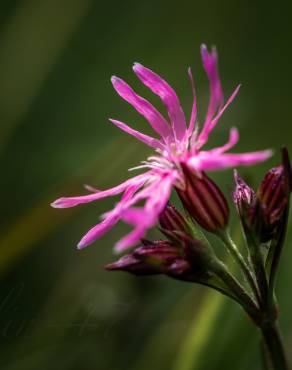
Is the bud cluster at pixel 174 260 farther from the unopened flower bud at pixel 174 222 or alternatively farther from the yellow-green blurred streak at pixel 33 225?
the yellow-green blurred streak at pixel 33 225

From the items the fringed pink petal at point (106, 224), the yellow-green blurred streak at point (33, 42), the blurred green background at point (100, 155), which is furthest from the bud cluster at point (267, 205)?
the yellow-green blurred streak at point (33, 42)

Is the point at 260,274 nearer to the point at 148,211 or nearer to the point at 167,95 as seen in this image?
the point at 148,211

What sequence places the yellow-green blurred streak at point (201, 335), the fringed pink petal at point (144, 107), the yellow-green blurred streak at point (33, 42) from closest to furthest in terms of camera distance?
the fringed pink petal at point (144, 107)
the yellow-green blurred streak at point (201, 335)
the yellow-green blurred streak at point (33, 42)

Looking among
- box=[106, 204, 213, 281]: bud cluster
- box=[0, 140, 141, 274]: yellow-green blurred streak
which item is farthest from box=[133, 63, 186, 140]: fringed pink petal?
box=[0, 140, 141, 274]: yellow-green blurred streak

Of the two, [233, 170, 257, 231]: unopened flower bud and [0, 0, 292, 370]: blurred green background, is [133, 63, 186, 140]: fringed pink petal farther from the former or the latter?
[0, 0, 292, 370]: blurred green background

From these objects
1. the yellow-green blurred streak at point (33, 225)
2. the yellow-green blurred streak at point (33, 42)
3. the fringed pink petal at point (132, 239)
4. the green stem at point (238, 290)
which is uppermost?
the yellow-green blurred streak at point (33, 42)

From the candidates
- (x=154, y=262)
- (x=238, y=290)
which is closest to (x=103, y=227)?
(x=154, y=262)
